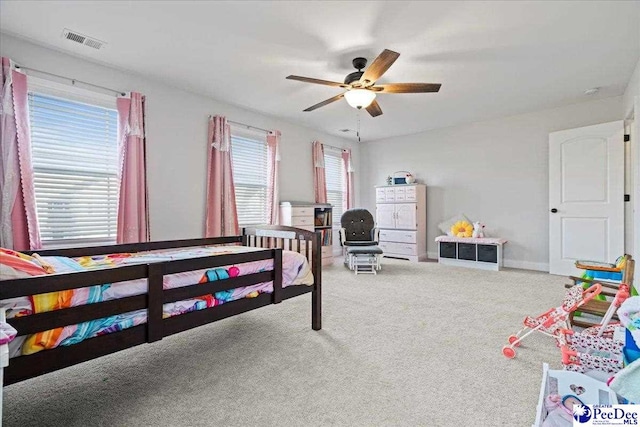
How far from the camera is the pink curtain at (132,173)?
322 cm

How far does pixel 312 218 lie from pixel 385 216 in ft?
5.68

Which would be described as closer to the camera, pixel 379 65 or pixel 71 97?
pixel 379 65

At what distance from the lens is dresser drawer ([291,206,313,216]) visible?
190 inches

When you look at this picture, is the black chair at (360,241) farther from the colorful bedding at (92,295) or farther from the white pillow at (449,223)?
the colorful bedding at (92,295)

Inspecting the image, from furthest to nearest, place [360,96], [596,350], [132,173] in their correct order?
[132,173], [360,96], [596,350]

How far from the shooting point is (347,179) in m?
6.55

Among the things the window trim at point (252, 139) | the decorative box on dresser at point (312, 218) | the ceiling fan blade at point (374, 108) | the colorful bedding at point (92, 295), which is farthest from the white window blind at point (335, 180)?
the colorful bedding at point (92, 295)

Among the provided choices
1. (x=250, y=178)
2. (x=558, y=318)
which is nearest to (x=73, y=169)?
(x=250, y=178)

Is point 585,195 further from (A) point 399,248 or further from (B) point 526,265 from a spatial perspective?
(A) point 399,248

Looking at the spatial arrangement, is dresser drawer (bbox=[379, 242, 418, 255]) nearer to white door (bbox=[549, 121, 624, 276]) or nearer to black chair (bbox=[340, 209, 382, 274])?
black chair (bbox=[340, 209, 382, 274])

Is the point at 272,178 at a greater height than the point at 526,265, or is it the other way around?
the point at 272,178

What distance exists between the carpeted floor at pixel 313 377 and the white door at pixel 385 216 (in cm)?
313

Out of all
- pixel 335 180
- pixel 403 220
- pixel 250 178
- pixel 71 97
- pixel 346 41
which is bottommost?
pixel 403 220

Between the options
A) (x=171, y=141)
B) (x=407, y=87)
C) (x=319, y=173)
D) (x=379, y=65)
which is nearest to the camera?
(x=379, y=65)
